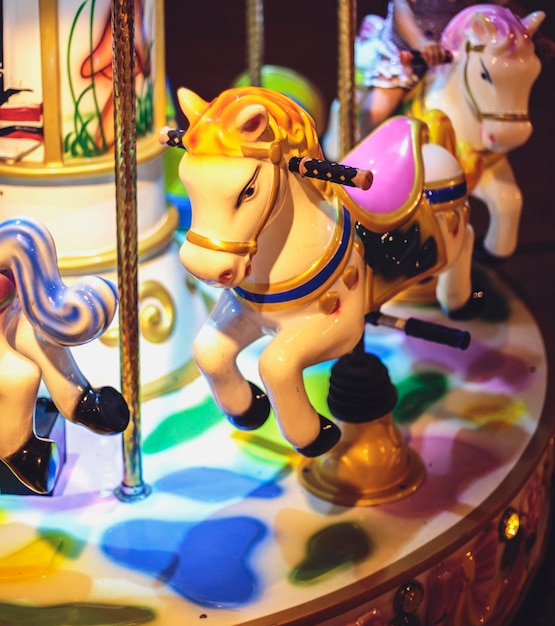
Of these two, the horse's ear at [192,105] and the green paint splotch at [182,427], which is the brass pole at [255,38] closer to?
the green paint splotch at [182,427]

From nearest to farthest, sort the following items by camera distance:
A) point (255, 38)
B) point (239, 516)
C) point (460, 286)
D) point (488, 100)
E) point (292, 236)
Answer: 1. point (292, 236)
2. point (239, 516)
3. point (460, 286)
4. point (488, 100)
5. point (255, 38)

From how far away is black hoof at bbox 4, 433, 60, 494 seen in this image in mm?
1044

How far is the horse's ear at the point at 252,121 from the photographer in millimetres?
987

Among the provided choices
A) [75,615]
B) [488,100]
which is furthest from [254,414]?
[488,100]

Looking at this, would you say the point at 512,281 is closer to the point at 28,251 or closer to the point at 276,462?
the point at 276,462

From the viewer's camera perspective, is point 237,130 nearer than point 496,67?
Yes

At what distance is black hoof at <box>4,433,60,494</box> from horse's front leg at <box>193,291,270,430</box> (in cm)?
18

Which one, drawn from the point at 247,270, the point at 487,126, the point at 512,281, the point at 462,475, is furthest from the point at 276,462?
the point at 512,281

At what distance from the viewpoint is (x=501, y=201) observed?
1676 millimetres

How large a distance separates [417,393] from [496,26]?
1.71 feet

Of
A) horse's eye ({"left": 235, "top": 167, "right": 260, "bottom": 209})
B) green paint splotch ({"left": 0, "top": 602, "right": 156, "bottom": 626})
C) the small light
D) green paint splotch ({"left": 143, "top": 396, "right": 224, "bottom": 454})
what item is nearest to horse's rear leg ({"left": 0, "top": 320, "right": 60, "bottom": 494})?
green paint splotch ({"left": 0, "top": 602, "right": 156, "bottom": 626})

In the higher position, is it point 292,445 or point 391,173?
point 391,173

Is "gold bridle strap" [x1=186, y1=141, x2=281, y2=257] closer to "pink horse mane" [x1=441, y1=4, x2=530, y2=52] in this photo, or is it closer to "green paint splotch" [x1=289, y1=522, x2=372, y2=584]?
"green paint splotch" [x1=289, y1=522, x2=372, y2=584]

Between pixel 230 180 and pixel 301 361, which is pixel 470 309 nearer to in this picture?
pixel 301 361
